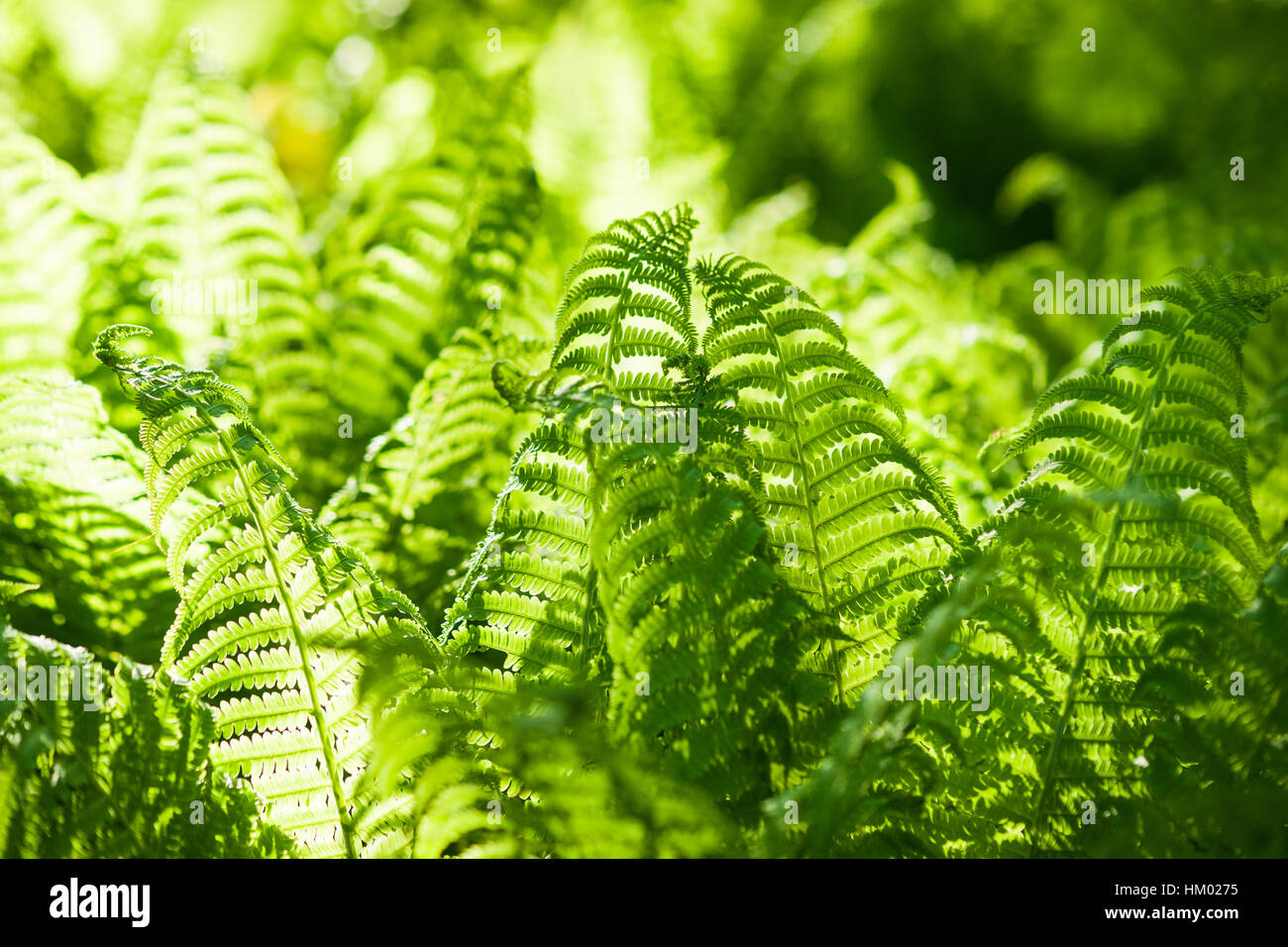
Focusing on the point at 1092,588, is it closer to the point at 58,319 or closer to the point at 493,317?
the point at 493,317

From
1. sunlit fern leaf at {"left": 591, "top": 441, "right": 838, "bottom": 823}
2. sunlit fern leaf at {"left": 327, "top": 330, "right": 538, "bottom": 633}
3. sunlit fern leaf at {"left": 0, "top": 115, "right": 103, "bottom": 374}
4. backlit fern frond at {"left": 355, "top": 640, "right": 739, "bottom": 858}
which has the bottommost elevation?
backlit fern frond at {"left": 355, "top": 640, "right": 739, "bottom": 858}

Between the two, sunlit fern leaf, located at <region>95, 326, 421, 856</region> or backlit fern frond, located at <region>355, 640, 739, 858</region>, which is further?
sunlit fern leaf, located at <region>95, 326, 421, 856</region>

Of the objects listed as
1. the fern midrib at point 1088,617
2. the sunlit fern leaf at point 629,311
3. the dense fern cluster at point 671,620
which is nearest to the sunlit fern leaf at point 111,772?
the dense fern cluster at point 671,620

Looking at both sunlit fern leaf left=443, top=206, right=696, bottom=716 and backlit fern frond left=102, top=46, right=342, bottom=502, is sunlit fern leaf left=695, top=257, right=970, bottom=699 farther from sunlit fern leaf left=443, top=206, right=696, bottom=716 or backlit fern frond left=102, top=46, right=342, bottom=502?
backlit fern frond left=102, top=46, right=342, bottom=502

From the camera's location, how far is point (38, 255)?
1676 mm

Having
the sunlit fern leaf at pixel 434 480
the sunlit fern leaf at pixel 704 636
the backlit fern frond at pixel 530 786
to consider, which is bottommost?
the backlit fern frond at pixel 530 786

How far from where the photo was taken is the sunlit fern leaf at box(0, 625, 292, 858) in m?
0.97

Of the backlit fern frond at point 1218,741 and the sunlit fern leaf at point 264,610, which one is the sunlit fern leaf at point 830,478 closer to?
the backlit fern frond at point 1218,741

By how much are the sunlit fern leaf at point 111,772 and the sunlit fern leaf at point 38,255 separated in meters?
0.72

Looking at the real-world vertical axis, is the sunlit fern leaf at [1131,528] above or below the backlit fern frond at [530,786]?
above

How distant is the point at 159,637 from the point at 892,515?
1.03 m

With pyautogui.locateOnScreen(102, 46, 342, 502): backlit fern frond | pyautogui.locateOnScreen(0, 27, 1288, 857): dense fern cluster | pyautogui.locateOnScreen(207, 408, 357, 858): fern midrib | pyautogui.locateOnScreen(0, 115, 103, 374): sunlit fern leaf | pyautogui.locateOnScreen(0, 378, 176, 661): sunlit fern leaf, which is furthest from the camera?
pyautogui.locateOnScreen(102, 46, 342, 502): backlit fern frond

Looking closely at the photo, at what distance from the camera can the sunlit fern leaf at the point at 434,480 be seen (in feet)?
4.54

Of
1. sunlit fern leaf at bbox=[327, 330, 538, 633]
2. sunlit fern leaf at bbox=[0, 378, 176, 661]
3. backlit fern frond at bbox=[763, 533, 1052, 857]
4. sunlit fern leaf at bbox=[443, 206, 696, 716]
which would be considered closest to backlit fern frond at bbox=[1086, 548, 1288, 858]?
backlit fern frond at bbox=[763, 533, 1052, 857]
